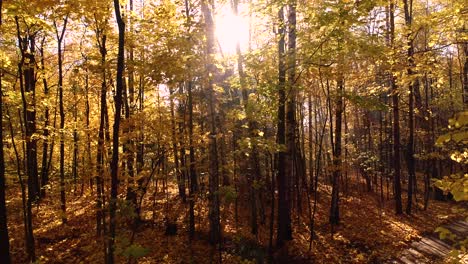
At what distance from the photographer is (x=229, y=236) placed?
14172 mm

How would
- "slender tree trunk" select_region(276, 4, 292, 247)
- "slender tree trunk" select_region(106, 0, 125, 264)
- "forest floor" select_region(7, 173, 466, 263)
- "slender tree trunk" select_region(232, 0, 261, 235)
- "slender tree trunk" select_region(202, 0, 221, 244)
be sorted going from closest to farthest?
"slender tree trunk" select_region(106, 0, 125, 264), "slender tree trunk" select_region(202, 0, 221, 244), "slender tree trunk" select_region(232, 0, 261, 235), "forest floor" select_region(7, 173, 466, 263), "slender tree trunk" select_region(276, 4, 292, 247)

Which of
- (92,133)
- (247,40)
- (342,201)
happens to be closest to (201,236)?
(92,133)

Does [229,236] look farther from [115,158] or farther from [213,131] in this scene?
[115,158]

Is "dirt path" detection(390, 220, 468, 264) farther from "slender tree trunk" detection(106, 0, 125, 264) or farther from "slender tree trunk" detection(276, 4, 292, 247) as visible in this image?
"slender tree trunk" detection(106, 0, 125, 264)

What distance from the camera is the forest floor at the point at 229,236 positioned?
12227 millimetres

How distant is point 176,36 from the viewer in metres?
9.98

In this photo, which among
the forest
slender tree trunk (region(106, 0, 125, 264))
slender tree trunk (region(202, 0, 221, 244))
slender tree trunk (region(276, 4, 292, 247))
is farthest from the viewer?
slender tree trunk (region(276, 4, 292, 247))

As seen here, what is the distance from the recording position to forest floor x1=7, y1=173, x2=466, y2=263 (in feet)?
40.1

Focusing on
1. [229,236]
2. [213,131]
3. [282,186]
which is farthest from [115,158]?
[229,236]

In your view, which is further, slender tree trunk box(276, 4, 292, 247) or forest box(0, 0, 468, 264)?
slender tree trunk box(276, 4, 292, 247)

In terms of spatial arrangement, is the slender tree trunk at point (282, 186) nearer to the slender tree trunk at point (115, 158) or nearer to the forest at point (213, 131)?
the forest at point (213, 131)

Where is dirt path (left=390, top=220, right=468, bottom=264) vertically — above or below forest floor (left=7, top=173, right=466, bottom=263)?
below

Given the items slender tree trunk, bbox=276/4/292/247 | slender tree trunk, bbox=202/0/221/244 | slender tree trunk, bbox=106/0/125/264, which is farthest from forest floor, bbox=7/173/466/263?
slender tree trunk, bbox=202/0/221/244

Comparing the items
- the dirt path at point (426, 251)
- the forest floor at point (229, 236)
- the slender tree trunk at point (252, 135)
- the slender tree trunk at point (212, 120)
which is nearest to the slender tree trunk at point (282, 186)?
the forest floor at point (229, 236)
